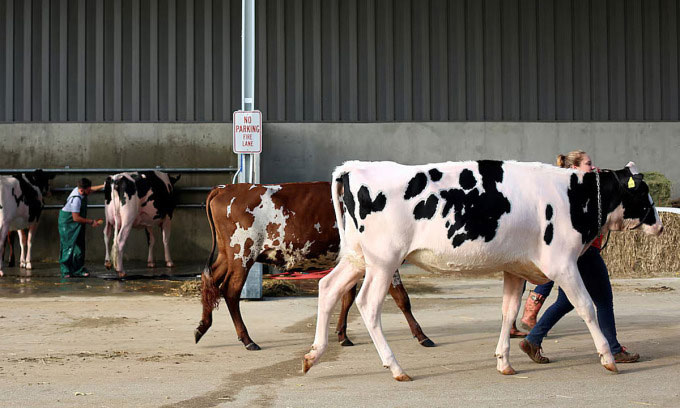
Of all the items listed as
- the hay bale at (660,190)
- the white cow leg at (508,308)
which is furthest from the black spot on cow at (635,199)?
the hay bale at (660,190)

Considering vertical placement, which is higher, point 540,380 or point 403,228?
point 403,228

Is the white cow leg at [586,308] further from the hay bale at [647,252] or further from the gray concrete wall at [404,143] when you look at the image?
the gray concrete wall at [404,143]

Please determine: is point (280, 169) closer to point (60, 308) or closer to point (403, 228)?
point (60, 308)

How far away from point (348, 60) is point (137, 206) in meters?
5.70

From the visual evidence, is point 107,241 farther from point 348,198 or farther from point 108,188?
point 348,198

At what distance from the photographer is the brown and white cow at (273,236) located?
873 cm

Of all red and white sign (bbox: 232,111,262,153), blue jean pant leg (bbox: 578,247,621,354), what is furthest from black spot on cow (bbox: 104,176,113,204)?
blue jean pant leg (bbox: 578,247,621,354)

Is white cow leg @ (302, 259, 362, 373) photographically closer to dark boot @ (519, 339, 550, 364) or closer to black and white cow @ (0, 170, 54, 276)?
dark boot @ (519, 339, 550, 364)

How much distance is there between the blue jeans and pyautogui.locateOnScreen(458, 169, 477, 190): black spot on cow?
49.9 inches

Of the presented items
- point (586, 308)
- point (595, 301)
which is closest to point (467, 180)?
point (586, 308)

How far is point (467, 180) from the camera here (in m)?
6.98

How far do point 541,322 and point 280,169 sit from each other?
11.9 m

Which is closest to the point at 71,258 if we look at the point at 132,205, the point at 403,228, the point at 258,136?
the point at 132,205

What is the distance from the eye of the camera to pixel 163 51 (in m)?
18.7
